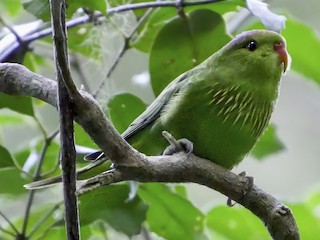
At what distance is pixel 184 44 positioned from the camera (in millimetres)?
1351

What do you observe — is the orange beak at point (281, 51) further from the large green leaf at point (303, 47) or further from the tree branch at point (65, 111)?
the tree branch at point (65, 111)

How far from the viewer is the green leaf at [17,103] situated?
1243 millimetres

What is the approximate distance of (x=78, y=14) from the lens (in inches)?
59.7

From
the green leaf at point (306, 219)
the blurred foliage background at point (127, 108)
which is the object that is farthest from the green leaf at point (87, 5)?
the green leaf at point (306, 219)

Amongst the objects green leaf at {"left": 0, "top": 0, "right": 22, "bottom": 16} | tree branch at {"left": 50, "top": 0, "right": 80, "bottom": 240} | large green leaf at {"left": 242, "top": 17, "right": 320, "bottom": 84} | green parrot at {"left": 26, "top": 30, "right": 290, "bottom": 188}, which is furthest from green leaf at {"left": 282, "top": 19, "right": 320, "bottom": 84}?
tree branch at {"left": 50, "top": 0, "right": 80, "bottom": 240}

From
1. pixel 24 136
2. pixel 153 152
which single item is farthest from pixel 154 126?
pixel 24 136

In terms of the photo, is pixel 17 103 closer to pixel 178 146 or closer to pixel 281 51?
pixel 178 146

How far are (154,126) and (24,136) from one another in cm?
132

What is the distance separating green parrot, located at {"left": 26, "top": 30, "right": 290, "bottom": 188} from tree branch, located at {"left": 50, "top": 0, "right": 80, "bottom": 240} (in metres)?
0.30

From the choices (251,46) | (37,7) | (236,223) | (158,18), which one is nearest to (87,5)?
(37,7)

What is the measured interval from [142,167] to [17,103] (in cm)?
43

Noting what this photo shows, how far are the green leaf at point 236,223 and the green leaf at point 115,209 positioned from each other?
254 mm

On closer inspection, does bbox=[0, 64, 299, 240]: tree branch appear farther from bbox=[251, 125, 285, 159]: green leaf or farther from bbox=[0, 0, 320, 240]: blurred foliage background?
bbox=[251, 125, 285, 159]: green leaf

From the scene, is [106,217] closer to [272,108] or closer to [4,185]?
[4,185]
